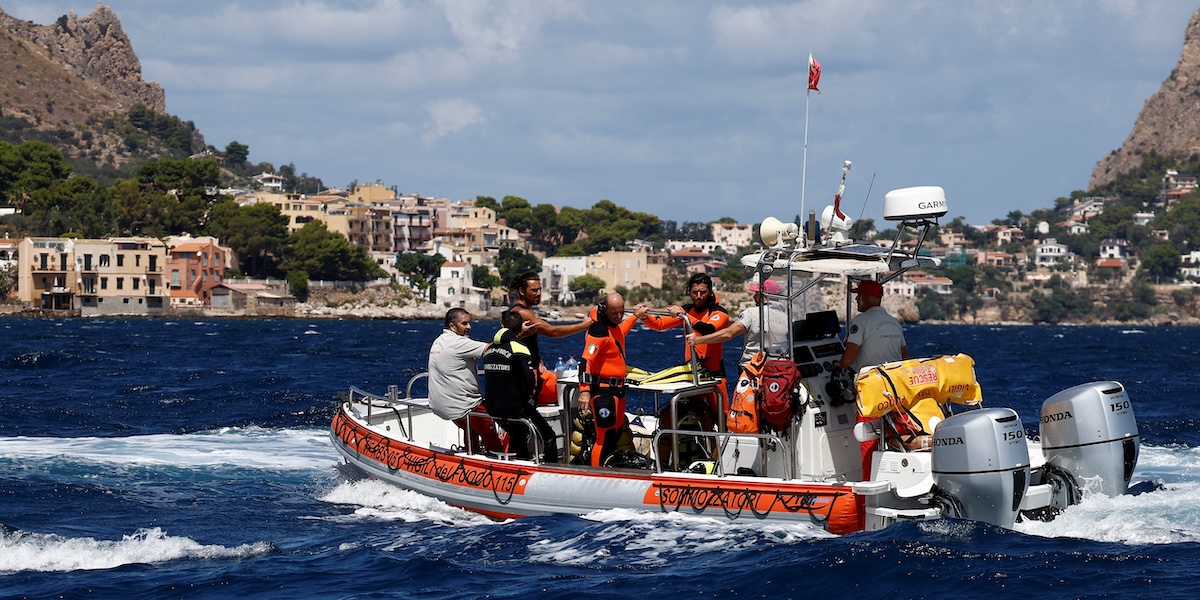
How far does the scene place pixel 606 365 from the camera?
11.5 meters

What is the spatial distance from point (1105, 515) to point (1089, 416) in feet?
2.32

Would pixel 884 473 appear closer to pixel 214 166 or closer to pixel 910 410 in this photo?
pixel 910 410

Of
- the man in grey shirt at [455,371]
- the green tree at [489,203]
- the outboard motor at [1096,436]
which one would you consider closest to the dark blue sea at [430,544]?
the outboard motor at [1096,436]

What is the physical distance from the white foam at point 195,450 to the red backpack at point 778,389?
6.32m

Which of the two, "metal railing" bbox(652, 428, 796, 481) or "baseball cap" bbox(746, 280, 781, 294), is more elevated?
"baseball cap" bbox(746, 280, 781, 294)

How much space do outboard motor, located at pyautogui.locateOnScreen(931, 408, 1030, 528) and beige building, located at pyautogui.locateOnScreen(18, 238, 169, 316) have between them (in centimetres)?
9986

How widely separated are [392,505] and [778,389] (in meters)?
3.81

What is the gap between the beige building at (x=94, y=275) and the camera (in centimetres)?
10369

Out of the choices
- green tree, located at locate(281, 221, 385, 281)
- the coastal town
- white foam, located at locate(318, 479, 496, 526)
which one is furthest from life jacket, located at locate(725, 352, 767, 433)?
green tree, located at locate(281, 221, 385, 281)

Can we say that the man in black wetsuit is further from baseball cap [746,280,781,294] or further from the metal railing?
baseball cap [746,280,781,294]

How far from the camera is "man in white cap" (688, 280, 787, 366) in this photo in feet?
36.8

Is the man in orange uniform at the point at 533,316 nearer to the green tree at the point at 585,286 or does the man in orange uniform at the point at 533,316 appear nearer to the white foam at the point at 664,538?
the white foam at the point at 664,538

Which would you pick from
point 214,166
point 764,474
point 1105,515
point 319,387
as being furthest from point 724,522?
point 214,166

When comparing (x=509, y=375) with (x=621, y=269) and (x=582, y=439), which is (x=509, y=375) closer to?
(x=582, y=439)
